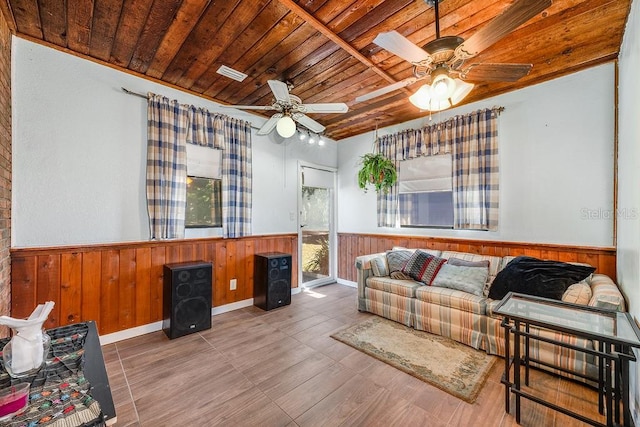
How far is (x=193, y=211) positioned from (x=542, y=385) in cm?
381

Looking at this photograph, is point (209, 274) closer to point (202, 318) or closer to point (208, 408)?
point (202, 318)

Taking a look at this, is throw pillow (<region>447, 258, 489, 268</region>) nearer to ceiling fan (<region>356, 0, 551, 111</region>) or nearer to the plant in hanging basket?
the plant in hanging basket

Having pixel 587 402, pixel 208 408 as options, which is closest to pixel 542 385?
pixel 587 402

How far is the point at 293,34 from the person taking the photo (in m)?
2.19

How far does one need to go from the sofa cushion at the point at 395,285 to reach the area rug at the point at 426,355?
1.24ft

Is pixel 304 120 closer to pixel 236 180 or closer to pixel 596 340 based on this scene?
pixel 236 180

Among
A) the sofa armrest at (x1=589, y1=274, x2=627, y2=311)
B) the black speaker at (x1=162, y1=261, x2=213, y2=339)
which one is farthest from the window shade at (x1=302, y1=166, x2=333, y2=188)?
the sofa armrest at (x1=589, y1=274, x2=627, y2=311)

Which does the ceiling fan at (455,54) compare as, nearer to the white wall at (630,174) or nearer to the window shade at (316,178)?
the white wall at (630,174)

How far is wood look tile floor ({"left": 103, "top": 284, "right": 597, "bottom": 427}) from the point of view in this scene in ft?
5.62

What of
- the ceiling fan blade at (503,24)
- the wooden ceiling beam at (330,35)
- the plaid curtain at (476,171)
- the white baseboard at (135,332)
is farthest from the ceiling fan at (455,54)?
the white baseboard at (135,332)

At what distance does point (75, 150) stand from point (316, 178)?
3242 millimetres

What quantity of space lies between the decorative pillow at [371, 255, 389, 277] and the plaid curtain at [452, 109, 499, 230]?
109 centimetres

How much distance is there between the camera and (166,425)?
166 cm

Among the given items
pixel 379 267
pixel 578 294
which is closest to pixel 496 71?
pixel 578 294
